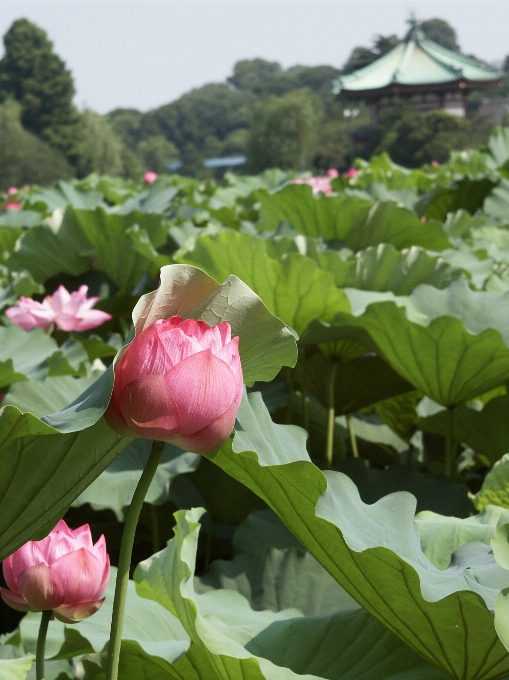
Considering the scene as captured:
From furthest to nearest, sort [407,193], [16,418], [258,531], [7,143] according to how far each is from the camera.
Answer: [7,143], [407,193], [258,531], [16,418]

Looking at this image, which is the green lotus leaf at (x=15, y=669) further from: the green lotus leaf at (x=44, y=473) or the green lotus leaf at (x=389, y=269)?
the green lotus leaf at (x=389, y=269)

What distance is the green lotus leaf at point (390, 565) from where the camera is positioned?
561 millimetres

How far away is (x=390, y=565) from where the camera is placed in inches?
22.1

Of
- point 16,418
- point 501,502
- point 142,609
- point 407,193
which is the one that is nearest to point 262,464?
point 16,418

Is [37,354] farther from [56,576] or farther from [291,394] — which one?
[56,576]

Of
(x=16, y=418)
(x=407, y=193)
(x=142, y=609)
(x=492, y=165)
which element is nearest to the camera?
(x=16, y=418)

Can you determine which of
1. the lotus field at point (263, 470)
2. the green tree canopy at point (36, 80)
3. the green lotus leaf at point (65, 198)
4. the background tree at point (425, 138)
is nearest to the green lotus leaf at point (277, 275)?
the lotus field at point (263, 470)

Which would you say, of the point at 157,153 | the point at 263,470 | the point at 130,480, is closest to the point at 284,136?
the point at 157,153

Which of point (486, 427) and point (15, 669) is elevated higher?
point (15, 669)

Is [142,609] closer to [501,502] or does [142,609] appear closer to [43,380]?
[501,502]

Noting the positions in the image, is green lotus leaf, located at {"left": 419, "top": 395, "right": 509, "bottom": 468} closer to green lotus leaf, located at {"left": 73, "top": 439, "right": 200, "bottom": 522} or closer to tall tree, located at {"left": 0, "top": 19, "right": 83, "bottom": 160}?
green lotus leaf, located at {"left": 73, "top": 439, "right": 200, "bottom": 522}

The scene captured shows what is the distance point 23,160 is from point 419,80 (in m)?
13.2

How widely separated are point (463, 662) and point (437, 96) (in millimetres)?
30842

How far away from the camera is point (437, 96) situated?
29719 mm
